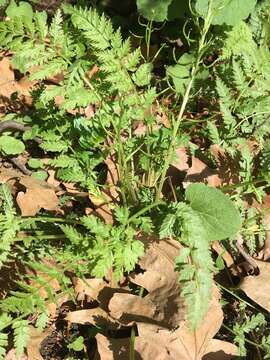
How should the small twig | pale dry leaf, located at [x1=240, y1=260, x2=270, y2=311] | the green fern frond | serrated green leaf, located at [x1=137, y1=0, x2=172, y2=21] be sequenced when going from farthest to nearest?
serrated green leaf, located at [x1=137, y1=0, x2=172, y2=21] → the small twig → pale dry leaf, located at [x1=240, y1=260, x2=270, y2=311] → the green fern frond

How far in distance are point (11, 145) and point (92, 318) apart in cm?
91

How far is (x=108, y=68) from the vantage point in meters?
1.78

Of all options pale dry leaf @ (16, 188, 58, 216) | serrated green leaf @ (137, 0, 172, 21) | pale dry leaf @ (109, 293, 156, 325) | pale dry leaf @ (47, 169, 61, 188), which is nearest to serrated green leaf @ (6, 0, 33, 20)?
serrated green leaf @ (137, 0, 172, 21)

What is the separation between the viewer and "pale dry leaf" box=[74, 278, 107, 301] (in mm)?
2000

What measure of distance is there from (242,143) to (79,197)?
2.60ft

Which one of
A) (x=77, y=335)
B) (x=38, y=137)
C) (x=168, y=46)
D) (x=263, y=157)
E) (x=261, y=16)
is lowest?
(x=77, y=335)

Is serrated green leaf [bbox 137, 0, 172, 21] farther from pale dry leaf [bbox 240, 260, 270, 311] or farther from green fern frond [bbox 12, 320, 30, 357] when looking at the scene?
green fern frond [bbox 12, 320, 30, 357]

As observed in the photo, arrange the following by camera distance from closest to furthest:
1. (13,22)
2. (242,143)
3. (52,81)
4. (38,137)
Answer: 1. (13,22)
2. (242,143)
3. (38,137)
4. (52,81)

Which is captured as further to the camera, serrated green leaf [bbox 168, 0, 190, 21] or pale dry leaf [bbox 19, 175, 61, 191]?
serrated green leaf [bbox 168, 0, 190, 21]

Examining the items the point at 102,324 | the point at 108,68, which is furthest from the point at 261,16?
the point at 102,324

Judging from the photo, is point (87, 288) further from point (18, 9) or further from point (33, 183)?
point (18, 9)

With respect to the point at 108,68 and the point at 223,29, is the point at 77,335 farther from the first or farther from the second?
the point at 223,29

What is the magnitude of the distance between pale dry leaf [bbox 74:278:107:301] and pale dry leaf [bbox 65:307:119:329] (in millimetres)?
69

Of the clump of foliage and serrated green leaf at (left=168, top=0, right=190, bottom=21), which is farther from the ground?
serrated green leaf at (left=168, top=0, right=190, bottom=21)
